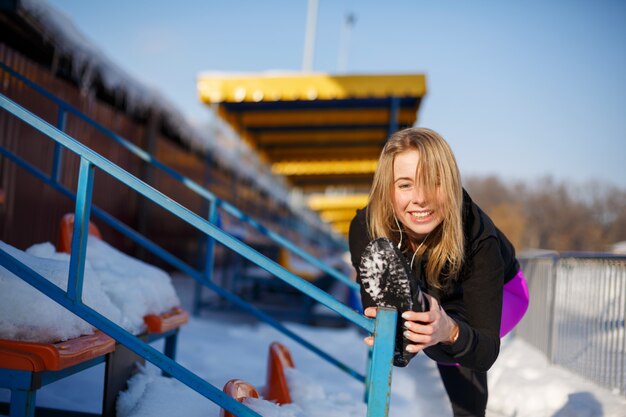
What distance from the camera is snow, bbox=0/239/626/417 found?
1.86 metres

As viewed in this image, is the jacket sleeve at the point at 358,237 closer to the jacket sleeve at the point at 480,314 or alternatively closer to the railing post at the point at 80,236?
the jacket sleeve at the point at 480,314

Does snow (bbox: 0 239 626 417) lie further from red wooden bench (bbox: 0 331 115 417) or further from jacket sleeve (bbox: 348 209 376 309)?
jacket sleeve (bbox: 348 209 376 309)

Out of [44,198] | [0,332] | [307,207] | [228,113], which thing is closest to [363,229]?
[0,332]

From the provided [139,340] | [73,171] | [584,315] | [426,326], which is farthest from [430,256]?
[73,171]

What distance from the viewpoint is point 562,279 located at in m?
3.70

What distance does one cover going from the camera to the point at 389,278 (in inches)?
48.3

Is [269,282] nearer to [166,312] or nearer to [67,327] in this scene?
[166,312]

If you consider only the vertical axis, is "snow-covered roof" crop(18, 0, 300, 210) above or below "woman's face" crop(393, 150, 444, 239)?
above

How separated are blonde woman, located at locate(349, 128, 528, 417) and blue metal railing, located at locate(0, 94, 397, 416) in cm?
7

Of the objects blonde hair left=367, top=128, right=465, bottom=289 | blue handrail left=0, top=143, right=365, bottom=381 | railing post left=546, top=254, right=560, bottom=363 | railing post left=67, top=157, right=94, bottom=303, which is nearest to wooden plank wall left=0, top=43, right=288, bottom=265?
blue handrail left=0, top=143, right=365, bottom=381

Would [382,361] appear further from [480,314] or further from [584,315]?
[584,315]

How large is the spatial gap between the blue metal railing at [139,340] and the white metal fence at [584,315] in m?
2.15

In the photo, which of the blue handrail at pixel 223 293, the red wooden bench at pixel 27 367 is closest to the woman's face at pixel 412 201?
the red wooden bench at pixel 27 367

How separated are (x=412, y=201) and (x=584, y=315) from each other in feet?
7.86
